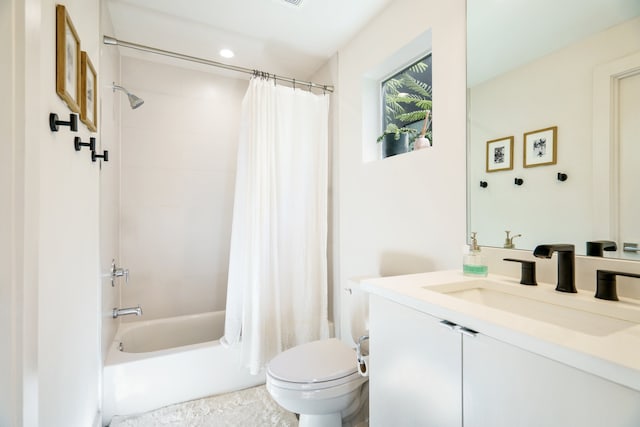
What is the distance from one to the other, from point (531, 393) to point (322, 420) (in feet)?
3.64

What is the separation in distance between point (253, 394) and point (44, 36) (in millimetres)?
2024

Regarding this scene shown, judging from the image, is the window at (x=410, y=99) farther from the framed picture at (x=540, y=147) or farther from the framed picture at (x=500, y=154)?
the framed picture at (x=540, y=147)

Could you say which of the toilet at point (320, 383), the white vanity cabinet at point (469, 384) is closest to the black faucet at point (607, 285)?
the white vanity cabinet at point (469, 384)

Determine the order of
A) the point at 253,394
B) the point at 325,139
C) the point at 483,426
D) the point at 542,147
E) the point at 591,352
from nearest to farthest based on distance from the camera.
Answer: the point at 591,352 < the point at 483,426 < the point at 542,147 < the point at 253,394 < the point at 325,139

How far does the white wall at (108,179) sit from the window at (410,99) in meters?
1.72

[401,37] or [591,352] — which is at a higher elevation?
[401,37]

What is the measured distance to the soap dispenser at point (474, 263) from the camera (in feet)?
3.77

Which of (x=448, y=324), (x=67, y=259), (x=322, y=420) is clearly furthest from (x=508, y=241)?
(x=67, y=259)

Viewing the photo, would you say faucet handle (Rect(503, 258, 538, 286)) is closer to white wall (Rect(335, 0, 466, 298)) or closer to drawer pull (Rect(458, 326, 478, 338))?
white wall (Rect(335, 0, 466, 298))

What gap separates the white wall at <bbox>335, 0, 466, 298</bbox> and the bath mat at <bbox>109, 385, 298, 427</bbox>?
911 millimetres

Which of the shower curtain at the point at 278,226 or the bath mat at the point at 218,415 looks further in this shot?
the shower curtain at the point at 278,226

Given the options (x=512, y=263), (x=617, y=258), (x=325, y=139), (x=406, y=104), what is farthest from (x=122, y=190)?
(x=617, y=258)

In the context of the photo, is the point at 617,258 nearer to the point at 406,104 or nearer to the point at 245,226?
the point at 406,104

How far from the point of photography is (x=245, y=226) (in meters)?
1.93
